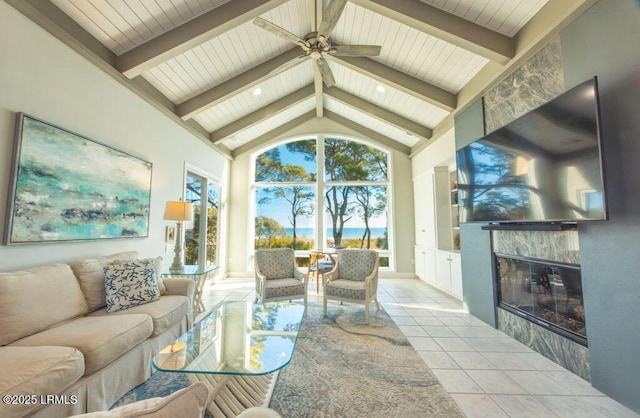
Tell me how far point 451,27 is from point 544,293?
2.94 meters

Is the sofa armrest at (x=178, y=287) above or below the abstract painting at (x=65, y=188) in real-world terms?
below

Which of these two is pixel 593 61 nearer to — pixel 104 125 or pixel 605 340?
pixel 605 340

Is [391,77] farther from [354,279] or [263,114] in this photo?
[354,279]

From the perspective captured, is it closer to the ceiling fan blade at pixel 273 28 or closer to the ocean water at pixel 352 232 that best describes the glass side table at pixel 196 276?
the ceiling fan blade at pixel 273 28

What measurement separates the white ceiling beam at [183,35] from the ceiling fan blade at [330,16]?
2.79 ft

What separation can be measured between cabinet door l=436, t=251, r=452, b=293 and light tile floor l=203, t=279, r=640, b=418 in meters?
0.64

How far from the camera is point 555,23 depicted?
2.31 metres

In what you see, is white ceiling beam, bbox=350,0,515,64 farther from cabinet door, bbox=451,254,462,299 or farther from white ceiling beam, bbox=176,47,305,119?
cabinet door, bbox=451,254,462,299

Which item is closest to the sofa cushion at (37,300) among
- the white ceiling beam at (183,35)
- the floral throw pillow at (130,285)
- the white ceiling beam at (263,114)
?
the floral throw pillow at (130,285)

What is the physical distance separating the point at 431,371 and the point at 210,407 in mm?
1790

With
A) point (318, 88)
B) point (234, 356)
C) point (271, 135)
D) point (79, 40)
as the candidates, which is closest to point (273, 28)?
point (79, 40)

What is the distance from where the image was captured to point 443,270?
4727 mm

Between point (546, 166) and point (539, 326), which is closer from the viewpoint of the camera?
point (546, 166)

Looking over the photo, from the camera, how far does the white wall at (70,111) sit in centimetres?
199
